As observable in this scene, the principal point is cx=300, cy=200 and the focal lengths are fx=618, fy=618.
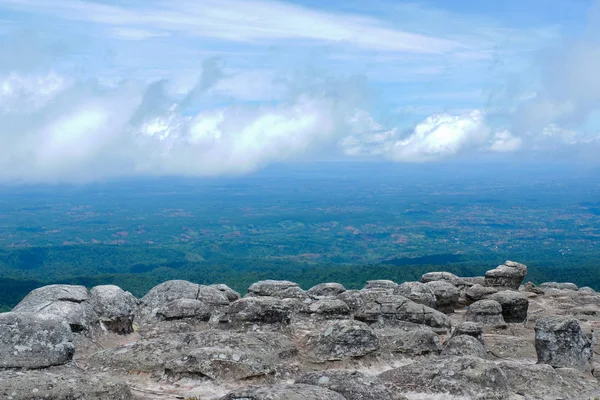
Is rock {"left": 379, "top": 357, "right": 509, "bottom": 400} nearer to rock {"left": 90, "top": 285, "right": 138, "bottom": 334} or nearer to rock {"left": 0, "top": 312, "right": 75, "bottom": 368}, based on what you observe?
rock {"left": 0, "top": 312, "right": 75, "bottom": 368}

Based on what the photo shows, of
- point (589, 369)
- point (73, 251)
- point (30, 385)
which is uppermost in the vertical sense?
point (30, 385)

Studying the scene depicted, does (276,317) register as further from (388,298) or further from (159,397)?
(159,397)

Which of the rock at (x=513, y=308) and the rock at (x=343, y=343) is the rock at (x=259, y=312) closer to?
the rock at (x=343, y=343)

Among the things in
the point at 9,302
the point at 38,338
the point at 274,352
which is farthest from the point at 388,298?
the point at 9,302

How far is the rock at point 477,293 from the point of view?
1390 inches

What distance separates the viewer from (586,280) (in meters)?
89.1

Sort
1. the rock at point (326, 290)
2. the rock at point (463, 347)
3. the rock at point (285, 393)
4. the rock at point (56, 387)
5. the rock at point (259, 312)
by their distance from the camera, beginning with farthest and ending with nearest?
the rock at point (326, 290), the rock at point (259, 312), the rock at point (463, 347), the rock at point (56, 387), the rock at point (285, 393)

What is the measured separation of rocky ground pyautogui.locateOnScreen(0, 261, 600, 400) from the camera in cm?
1698

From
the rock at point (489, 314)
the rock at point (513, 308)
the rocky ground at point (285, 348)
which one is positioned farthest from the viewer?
the rock at point (513, 308)

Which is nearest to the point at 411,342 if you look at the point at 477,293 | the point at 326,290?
the point at 326,290

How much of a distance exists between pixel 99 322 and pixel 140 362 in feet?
17.0

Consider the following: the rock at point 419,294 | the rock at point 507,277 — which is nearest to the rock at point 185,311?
the rock at point 419,294

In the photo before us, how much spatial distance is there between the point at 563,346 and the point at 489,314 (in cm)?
738

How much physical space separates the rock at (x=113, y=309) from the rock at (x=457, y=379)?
1199 cm
